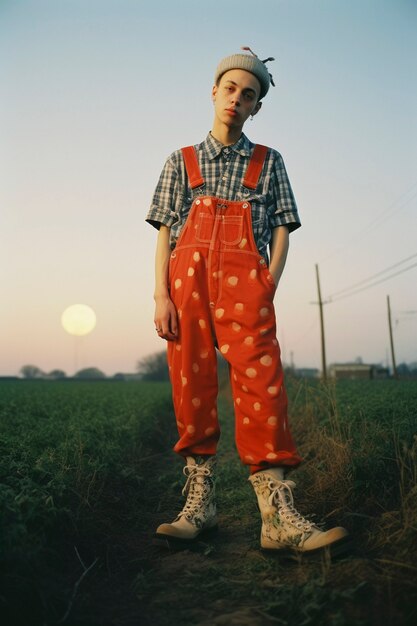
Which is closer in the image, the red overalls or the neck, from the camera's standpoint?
the red overalls

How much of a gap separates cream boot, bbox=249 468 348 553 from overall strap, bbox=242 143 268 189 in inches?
59.3

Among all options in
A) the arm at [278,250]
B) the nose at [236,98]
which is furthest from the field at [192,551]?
the nose at [236,98]

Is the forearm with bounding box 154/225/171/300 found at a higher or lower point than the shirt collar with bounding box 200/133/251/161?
lower

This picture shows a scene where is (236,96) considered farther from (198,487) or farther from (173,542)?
(173,542)

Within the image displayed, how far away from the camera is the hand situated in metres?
2.98

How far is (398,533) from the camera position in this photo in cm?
233

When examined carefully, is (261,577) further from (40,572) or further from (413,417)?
(413,417)

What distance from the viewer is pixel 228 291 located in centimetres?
282

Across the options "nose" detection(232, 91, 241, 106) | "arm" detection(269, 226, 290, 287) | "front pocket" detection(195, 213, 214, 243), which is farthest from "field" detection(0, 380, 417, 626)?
"nose" detection(232, 91, 241, 106)

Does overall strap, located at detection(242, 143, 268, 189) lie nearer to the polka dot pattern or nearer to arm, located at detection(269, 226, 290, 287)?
the polka dot pattern

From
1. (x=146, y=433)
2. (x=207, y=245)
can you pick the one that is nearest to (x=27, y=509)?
(x=207, y=245)

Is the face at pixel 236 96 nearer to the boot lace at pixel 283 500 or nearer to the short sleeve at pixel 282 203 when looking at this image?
the short sleeve at pixel 282 203

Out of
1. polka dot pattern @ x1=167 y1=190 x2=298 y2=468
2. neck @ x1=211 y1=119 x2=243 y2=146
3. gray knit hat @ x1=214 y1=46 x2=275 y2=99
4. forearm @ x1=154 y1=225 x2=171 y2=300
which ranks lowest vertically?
polka dot pattern @ x1=167 y1=190 x2=298 y2=468

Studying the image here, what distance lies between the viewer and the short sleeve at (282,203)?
3.01 m
